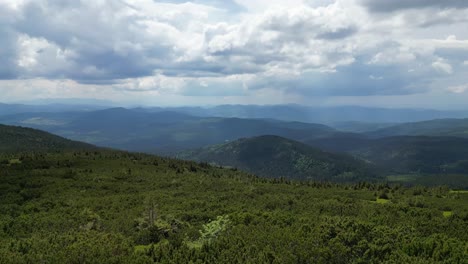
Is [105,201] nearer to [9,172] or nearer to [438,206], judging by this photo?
[9,172]

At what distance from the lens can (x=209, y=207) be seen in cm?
3784

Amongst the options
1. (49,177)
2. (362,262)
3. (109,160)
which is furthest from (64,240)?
(109,160)

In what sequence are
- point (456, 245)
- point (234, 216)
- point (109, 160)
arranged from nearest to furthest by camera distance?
point (456, 245), point (234, 216), point (109, 160)

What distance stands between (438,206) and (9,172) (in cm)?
7319

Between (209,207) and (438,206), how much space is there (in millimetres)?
26911

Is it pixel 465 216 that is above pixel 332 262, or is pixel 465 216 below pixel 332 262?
below

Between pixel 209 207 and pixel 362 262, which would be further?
pixel 209 207

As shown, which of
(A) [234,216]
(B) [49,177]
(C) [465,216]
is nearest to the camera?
(A) [234,216]

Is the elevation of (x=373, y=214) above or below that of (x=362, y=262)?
below

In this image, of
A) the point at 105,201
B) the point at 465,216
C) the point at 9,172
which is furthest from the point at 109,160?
the point at 465,216

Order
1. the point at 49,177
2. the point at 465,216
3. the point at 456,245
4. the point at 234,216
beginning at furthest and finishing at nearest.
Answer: the point at 49,177, the point at 465,216, the point at 234,216, the point at 456,245

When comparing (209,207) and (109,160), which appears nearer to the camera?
(209,207)

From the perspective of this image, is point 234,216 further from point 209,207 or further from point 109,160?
point 109,160

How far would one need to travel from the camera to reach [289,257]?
16.3 meters
